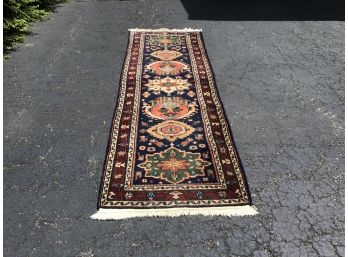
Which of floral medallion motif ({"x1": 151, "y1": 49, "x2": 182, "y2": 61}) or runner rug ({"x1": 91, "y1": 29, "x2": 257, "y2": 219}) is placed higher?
floral medallion motif ({"x1": 151, "y1": 49, "x2": 182, "y2": 61})

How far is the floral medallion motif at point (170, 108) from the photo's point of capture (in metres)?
4.95

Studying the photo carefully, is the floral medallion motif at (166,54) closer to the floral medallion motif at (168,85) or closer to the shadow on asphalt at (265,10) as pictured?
the floral medallion motif at (168,85)

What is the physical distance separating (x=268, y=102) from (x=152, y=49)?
280 cm

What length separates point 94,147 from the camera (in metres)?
4.29

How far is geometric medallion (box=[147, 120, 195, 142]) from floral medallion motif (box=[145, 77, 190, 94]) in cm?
95

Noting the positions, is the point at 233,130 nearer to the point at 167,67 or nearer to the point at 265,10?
the point at 167,67

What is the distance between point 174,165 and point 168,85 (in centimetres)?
205

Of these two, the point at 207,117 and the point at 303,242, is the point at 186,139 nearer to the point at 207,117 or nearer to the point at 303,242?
the point at 207,117

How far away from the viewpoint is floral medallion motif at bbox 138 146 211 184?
3863mm

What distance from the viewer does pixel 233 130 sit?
4617 millimetres

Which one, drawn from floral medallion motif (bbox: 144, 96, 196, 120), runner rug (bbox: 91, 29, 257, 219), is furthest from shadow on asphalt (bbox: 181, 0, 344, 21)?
floral medallion motif (bbox: 144, 96, 196, 120)

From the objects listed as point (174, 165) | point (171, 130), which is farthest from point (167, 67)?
point (174, 165)

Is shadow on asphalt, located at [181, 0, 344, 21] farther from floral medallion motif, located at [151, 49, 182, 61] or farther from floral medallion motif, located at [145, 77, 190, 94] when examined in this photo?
floral medallion motif, located at [145, 77, 190, 94]

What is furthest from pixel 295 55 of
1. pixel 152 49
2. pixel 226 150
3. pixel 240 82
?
pixel 226 150
